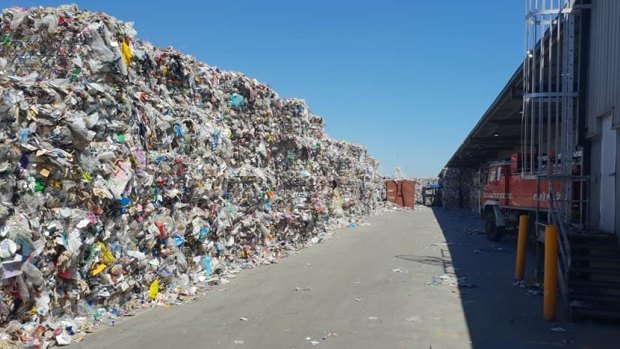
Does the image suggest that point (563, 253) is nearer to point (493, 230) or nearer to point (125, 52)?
point (125, 52)

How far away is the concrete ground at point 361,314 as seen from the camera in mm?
6457

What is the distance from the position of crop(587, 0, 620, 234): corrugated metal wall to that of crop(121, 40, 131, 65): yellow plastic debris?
796cm

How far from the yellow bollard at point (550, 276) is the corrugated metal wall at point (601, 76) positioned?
5.48 feet

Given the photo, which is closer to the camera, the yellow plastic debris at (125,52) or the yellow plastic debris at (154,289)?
the yellow plastic debris at (125,52)

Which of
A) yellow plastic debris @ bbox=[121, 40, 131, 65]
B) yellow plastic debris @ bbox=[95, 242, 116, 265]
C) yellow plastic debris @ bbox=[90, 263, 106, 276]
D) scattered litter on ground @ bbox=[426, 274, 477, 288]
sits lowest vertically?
scattered litter on ground @ bbox=[426, 274, 477, 288]

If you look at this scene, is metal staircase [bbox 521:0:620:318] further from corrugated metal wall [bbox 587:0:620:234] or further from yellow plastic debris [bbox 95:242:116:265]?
yellow plastic debris [bbox 95:242:116:265]

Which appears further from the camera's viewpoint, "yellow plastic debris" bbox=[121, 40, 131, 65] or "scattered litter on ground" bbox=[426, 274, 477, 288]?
"scattered litter on ground" bbox=[426, 274, 477, 288]

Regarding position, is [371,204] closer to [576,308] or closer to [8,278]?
[576,308]

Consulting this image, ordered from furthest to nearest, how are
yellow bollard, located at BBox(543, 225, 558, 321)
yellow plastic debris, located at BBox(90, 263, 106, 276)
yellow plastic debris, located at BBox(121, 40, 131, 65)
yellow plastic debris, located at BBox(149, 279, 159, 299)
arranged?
1. yellow plastic debris, located at BBox(149, 279, 159, 299)
2. yellow plastic debris, located at BBox(121, 40, 131, 65)
3. yellow bollard, located at BBox(543, 225, 558, 321)
4. yellow plastic debris, located at BBox(90, 263, 106, 276)

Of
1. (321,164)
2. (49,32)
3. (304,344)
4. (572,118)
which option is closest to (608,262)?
(572,118)

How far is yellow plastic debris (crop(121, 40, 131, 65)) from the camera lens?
804 centimetres

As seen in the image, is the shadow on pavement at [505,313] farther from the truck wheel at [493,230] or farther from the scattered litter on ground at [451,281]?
the truck wheel at [493,230]

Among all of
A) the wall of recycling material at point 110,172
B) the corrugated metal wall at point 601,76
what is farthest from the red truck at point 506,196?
the wall of recycling material at point 110,172

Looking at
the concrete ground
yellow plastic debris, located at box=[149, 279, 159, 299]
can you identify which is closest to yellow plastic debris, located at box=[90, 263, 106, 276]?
the concrete ground
